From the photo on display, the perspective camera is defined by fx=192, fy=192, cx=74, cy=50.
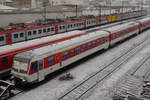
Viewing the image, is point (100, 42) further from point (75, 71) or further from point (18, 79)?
point (18, 79)

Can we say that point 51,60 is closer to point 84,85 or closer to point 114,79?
point 84,85

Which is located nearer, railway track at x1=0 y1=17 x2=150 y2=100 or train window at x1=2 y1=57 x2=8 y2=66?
railway track at x1=0 y1=17 x2=150 y2=100

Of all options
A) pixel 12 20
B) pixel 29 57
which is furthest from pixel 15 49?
pixel 12 20

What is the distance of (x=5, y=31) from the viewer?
23.5 m

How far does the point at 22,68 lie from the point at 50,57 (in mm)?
2516

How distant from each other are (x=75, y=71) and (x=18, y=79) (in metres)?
5.68

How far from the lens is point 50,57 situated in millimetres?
15445

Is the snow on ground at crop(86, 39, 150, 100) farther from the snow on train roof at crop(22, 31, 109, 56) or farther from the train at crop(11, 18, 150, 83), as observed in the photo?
the snow on train roof at crop(22, 31, 109, 56)

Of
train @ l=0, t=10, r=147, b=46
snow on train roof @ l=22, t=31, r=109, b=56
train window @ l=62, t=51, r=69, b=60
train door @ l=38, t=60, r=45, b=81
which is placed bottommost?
train door @ l=38, t=60, r=45, b=81

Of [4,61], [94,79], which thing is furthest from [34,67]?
[94,79]

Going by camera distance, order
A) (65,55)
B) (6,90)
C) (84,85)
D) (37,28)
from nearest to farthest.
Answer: (6,90)
(84,85)
(65,55)
(37,28)

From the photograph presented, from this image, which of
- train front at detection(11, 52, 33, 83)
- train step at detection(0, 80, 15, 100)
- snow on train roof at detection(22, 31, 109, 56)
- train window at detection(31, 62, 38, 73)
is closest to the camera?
train step at detection(0, 80, 15, 100)

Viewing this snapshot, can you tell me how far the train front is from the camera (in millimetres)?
13625

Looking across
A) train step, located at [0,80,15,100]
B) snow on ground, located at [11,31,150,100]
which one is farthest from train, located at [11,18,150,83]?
train step, located at [0,80,15,100]
